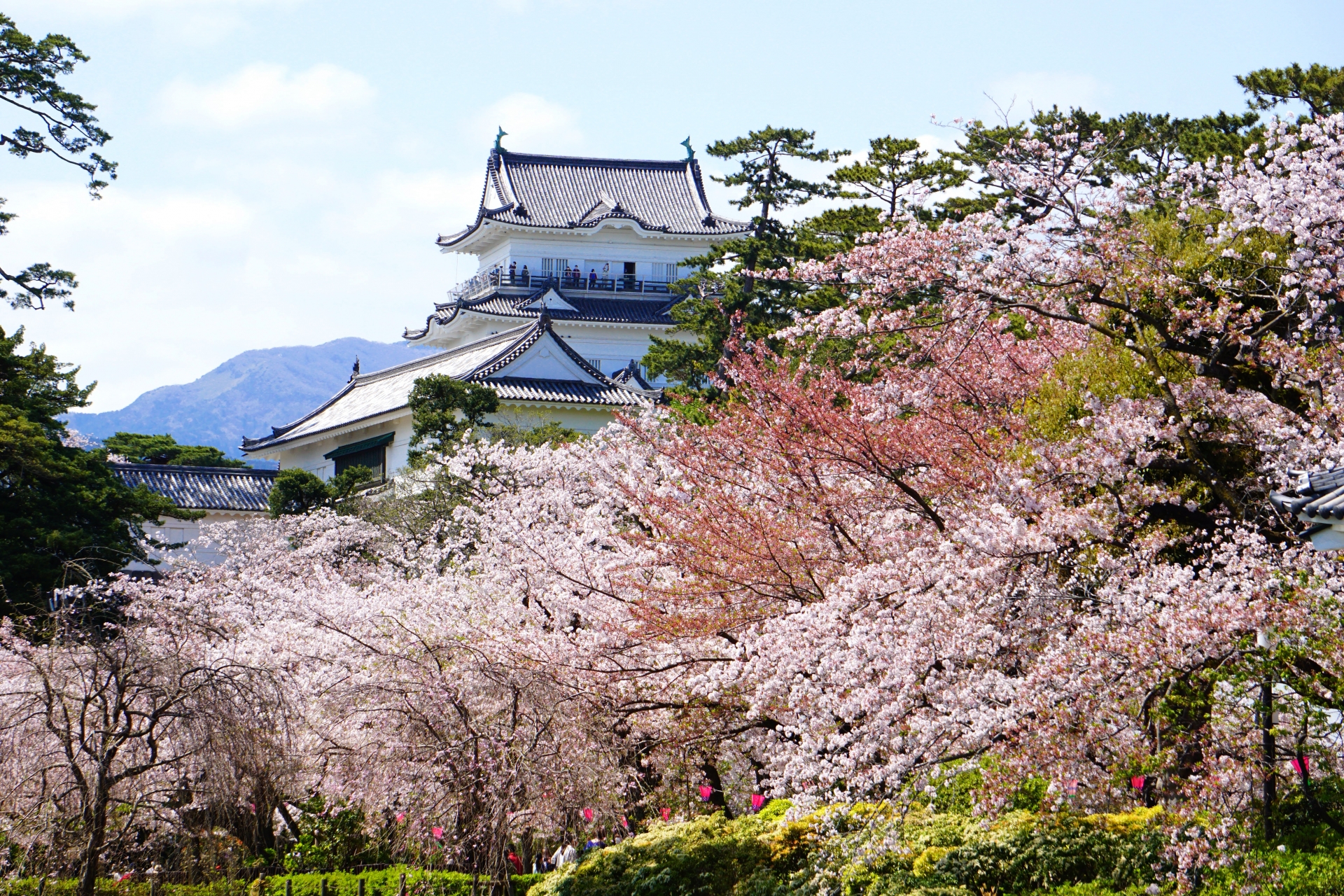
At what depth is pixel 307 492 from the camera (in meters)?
28.5

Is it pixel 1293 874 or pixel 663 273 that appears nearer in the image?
pixel 1293 874

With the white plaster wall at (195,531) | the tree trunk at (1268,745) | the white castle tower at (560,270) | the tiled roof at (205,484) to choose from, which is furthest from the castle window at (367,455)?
the tree trunk at (1268,745)

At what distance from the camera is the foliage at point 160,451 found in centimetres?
4912

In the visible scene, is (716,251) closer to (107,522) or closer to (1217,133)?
(1217,133)

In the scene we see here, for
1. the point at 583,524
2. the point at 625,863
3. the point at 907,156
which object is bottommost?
the point at 625,863

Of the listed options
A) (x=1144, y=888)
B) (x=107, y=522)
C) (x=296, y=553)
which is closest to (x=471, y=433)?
(x=296, y=553)

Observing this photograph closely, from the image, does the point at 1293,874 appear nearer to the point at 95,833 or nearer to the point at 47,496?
the point at 95,833

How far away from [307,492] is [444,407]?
4.42 meters

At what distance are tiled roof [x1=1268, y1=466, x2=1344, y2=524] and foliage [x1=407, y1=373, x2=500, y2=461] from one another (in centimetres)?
1955

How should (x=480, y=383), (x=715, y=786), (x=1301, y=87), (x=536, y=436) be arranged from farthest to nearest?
(x=480, y=383) < (x=536, y=436) < (x=1301, y=87) < (x=715, y=786)

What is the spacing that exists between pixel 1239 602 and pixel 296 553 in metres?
20.7

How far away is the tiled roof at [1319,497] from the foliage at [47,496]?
16.0 m

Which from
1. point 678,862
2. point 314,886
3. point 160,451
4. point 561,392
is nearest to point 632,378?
point 561,392

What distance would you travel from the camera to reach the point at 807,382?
479 inches
